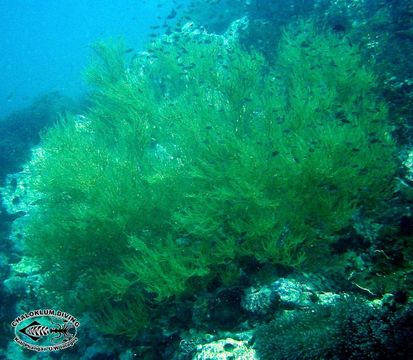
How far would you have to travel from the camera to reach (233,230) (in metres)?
4.59

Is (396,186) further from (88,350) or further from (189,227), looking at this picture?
(88,350)

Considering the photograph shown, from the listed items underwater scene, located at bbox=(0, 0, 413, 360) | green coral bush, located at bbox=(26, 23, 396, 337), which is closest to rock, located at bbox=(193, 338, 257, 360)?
underwater scene, located at bbox=(0, 0, 413, 360)

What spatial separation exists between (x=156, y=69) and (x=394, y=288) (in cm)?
1012

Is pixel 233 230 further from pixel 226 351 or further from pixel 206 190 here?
pixel 226 351

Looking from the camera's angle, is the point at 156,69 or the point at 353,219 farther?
the point at 156,69

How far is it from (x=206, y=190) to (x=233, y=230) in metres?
1.01

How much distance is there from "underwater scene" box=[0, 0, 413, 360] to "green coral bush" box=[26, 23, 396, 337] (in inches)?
1.2

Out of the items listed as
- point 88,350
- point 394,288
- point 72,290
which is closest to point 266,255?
point 394,288

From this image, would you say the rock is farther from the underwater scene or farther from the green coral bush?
the green coral bush

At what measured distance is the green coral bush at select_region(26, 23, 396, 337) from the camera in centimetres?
444

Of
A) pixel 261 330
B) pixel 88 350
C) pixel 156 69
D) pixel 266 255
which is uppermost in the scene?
pixel 156 69

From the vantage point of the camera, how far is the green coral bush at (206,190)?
4.44 meters

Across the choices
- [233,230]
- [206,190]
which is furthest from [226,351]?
[206,190]

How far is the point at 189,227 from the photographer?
469cm
